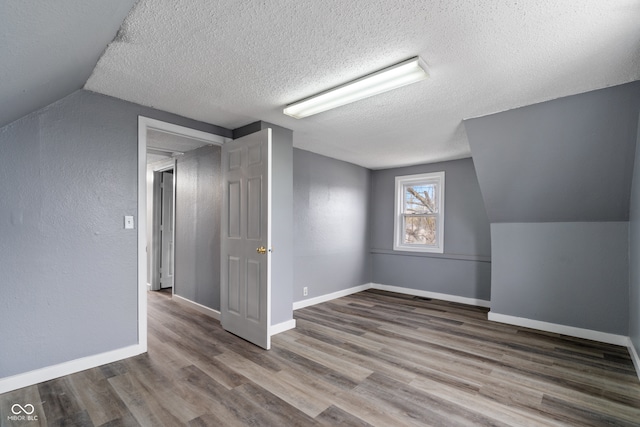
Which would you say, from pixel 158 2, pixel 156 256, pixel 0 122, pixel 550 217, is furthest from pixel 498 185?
pixel 156 256

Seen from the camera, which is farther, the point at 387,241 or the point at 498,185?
the point at 387,241

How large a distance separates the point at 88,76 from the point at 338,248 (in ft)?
12.7

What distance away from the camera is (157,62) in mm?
2104

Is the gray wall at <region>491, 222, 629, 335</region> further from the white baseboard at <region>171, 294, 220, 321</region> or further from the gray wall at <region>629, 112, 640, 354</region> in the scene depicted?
the white baseboard at <region>171, 294, 220, 321</region>

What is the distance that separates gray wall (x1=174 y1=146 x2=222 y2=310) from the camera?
406cm

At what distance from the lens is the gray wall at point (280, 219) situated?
339 centimetres

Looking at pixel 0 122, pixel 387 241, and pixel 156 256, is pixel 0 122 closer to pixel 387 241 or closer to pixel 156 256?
pixel 156 256

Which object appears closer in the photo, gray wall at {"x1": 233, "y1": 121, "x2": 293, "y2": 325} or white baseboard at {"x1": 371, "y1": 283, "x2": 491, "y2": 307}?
gray wall at {"x1": 233, "y1": 121, "x2": 293, "y2": 325}

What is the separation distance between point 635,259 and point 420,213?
9.36 feet

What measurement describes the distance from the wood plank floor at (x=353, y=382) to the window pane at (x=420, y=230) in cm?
201

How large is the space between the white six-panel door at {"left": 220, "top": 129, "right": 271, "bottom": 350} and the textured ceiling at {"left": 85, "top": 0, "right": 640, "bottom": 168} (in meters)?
0.47

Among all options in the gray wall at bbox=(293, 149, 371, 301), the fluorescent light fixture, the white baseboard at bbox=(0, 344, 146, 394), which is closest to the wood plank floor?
the white baseboard at bbox=(0, 344, 146, 394)

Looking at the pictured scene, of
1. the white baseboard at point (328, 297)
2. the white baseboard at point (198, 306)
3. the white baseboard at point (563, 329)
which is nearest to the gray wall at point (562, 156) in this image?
the white baseboard at point (563, 329)

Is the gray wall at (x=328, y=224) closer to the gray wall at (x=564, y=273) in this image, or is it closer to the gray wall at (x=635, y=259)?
the gray wall at (x=564, y=273)
